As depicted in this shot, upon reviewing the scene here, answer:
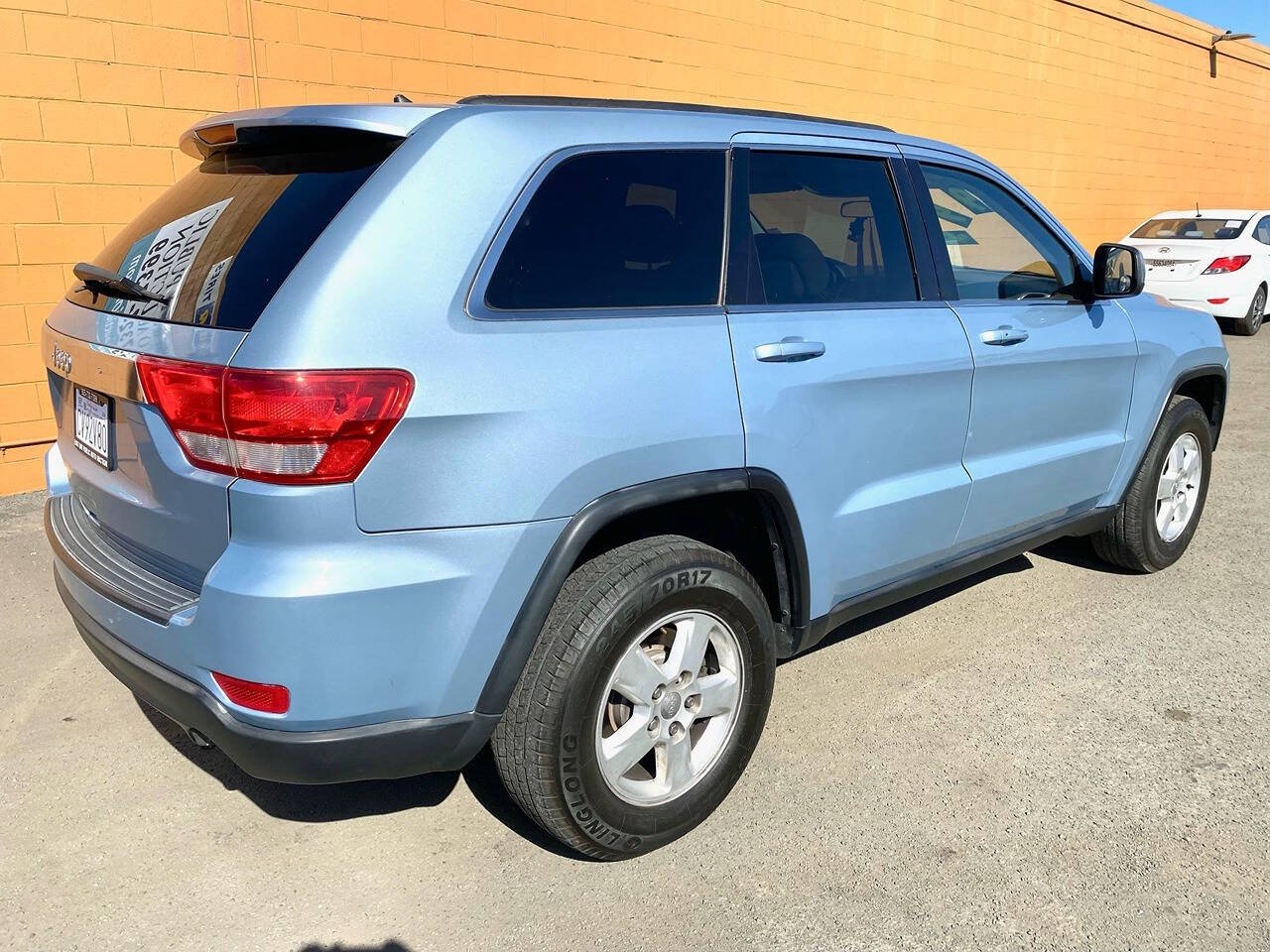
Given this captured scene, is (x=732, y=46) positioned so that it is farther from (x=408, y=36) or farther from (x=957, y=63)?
(x=957, y=63)

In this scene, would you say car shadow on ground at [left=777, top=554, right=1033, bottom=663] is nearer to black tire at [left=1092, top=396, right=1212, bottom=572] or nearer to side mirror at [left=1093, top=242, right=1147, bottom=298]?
black tire at [left=1092, top=396, right=1212, bottom=572]

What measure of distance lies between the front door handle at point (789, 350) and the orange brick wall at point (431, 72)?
15.4 ft

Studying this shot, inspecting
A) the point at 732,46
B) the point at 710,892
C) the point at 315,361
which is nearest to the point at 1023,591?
the point at 710,892

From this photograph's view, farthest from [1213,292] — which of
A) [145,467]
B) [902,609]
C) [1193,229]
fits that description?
[145,467]

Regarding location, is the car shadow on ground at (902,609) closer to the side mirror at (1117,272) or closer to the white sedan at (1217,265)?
the side mirror at (1117,272)

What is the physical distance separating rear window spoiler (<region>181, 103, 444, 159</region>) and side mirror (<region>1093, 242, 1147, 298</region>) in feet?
8.81

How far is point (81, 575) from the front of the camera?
267 centimetres

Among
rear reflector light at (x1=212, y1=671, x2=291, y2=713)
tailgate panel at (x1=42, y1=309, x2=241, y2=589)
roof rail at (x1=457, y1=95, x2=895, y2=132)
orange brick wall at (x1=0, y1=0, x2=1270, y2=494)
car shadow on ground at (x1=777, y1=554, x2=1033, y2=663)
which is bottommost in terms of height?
car shadow on ground at (x1=777, y1=554, x2=1033, y2=663)

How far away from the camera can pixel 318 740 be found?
224 cm

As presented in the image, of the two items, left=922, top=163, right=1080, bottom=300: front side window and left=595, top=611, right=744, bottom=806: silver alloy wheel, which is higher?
left=922, top=163, right=1080, bottom=300: front side window

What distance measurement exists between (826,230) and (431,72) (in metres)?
4.61

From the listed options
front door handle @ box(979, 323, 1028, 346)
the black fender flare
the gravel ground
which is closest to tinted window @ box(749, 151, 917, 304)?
front door handle @ box(979, 323, 1028, 346)

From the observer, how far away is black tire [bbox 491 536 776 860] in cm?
246

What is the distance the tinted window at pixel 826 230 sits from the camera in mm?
3014
